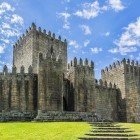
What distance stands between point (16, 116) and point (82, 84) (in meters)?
9.72

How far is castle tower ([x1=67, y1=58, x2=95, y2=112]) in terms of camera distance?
44406 millimetres

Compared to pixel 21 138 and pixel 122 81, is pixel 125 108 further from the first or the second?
pixel 21 138

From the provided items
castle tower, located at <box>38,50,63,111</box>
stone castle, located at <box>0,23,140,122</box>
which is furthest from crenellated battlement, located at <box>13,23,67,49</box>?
castle tower, located at <box>38,50,63,111</box>

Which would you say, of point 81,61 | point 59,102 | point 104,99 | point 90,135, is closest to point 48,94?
point 59,102

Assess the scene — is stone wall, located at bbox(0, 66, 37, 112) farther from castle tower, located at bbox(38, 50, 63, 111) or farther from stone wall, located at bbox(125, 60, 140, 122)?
stone wall, located at bbox(125, 60, 140, 122)

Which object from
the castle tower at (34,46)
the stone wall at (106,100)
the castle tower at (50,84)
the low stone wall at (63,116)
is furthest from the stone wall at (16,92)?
the castle tower at (34,46)

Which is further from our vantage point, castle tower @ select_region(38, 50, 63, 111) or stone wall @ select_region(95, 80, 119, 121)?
stone wall @ select_region(95, 80, 119, 121)

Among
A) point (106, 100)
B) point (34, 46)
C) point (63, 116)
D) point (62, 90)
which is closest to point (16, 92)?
point (62, 90)

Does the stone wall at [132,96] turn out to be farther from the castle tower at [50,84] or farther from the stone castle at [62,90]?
the castle tower at [50,84]

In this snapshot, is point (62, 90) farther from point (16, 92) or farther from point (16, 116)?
point (16, 116)

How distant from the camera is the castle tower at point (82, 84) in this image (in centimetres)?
4441

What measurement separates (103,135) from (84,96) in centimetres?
2329

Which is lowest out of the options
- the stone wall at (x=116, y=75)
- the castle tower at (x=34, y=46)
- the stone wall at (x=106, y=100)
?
the stone wall at (x=106, y=100)

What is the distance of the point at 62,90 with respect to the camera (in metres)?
41.7
